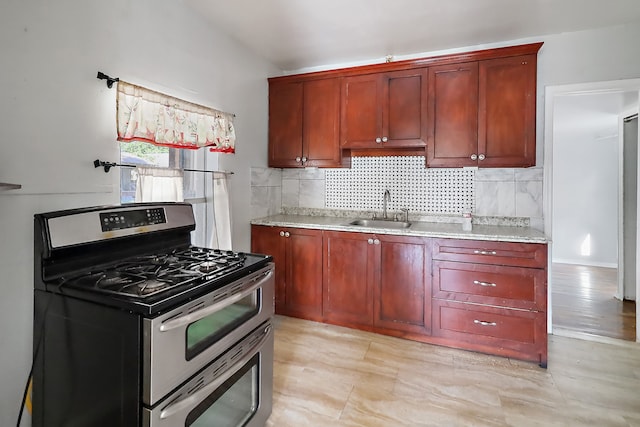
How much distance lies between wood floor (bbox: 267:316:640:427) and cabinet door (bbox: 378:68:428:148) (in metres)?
1.74

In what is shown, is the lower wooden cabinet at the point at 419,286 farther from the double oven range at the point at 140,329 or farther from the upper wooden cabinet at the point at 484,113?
the double oven range at the point at 140,329

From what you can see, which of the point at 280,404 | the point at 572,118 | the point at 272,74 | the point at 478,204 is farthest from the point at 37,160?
the point at 572,118

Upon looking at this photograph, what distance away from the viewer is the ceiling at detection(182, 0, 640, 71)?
2361mm

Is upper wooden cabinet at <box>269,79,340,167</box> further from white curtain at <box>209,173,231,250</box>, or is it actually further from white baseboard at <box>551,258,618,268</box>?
white baseboard at <box>551,258,618,268</box>

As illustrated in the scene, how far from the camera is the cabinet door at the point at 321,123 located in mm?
3234

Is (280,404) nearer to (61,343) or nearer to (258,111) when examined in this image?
(61,343)

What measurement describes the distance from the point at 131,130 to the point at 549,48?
335cm

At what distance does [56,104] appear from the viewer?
1.60m

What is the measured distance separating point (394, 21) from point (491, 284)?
214 cm

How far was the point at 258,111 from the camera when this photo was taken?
11.0ft

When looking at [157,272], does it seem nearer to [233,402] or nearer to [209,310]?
[209,310]

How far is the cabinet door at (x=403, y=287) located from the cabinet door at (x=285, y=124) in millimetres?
1289

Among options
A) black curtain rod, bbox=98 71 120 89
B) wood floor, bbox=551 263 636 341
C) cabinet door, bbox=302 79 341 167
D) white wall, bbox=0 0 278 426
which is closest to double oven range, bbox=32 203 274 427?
white wall, bbox=0 0 278 426

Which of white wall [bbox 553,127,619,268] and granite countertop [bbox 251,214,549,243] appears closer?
granite countertop [bbox 251,214,549,243]
